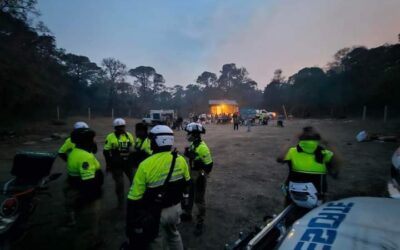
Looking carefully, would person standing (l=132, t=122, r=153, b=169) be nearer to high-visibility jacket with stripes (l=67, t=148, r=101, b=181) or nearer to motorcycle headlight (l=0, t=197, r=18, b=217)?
high-visibility jacket with stripes (l=67, t=148, r=101, b=181)

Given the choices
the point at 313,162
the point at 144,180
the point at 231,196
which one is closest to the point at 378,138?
the point at 231,196

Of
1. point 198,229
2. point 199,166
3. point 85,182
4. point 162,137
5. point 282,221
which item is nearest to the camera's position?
point 162,137

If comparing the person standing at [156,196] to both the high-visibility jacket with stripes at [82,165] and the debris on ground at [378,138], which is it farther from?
the debris on ground at [378,138]

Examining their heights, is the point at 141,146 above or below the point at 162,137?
below

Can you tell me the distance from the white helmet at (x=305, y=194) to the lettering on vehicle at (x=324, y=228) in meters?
1.12

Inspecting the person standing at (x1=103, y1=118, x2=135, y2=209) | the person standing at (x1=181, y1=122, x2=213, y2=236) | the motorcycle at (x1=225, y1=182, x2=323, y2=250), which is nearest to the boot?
A: the person standing at (x1=181, y1=122, x2=213, y2=236)

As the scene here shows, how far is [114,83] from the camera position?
57.1 meters

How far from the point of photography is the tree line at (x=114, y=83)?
21.8 meters

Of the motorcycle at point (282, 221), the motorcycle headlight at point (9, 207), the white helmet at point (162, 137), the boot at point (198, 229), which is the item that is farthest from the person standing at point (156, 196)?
the motorcycle headlight at point (9, 207)

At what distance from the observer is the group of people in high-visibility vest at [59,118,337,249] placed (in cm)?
291

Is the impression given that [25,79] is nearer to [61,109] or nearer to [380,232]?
[61,109]

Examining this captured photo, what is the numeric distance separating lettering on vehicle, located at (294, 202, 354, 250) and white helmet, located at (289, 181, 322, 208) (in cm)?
112

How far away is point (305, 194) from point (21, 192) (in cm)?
421

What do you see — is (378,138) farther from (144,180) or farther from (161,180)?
(144,180)
